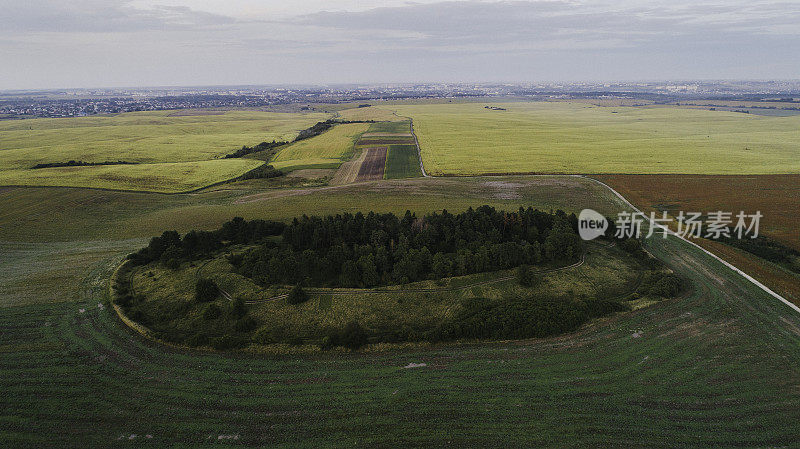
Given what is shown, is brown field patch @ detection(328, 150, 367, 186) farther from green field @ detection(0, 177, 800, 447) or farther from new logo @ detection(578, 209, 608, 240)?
green field @ detection(0, 177, 800, 447)

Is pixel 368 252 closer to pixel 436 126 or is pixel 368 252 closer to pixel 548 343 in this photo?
pixel 548 343

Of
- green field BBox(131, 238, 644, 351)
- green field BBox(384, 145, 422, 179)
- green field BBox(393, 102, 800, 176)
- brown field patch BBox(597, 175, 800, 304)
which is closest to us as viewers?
green field BBox(131, 238, 644, 351)

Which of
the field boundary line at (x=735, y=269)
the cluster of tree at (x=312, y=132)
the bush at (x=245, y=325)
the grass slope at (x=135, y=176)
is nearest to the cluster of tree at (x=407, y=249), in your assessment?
the bush at (x=245, y=325)

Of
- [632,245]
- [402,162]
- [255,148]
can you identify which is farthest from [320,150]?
[632,245]

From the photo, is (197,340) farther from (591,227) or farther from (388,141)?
(388,141)

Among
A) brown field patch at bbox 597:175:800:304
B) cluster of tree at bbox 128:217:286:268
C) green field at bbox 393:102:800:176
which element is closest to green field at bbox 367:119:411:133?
green field at bbox 393:102:800:176

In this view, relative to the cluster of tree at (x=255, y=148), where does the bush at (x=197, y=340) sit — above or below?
below

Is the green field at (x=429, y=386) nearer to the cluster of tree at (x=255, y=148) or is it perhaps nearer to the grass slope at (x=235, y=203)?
the grass slope at (x=235, y=203)
